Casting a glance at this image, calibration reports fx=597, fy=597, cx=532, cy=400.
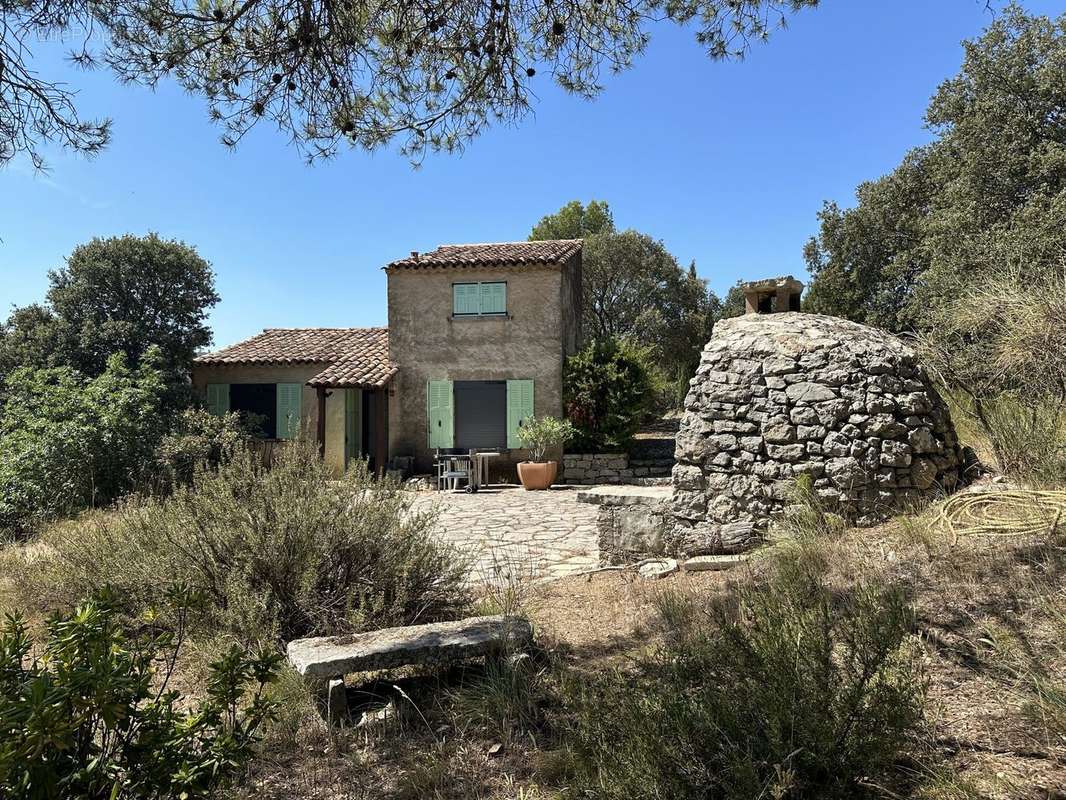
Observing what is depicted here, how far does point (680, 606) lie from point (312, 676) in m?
2.15

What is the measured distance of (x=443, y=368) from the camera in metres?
13.8

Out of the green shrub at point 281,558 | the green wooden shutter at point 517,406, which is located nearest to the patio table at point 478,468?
the green wooden shutter at point 517,406

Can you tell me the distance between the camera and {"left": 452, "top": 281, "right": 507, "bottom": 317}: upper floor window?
44.8 feet

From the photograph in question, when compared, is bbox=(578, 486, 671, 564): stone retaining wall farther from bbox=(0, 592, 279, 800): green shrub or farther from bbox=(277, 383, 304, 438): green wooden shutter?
bbox=(277, 383, 304, 438): green wooden shutter

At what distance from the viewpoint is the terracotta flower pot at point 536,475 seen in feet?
40.4

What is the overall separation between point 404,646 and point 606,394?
35.6 ft

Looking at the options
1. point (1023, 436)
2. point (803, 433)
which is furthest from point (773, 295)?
point (1023, 436)

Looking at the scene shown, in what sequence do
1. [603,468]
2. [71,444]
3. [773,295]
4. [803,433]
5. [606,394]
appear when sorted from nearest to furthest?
[803,433]
[773,295]
[71,444]
[603,468]
[606,394]

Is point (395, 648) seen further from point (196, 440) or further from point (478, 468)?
point (196, 440)

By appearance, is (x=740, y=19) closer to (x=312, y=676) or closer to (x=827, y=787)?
(x=827, y=787)

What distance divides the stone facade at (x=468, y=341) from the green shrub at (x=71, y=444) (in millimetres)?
4949

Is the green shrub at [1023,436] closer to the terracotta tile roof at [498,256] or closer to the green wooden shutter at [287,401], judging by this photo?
the terracotta tile roof at [498,256]

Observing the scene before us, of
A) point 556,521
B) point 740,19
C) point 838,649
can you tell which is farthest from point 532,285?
point 838,649

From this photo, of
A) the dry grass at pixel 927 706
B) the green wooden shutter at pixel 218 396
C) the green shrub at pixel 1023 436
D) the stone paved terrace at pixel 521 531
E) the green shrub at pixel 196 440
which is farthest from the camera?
the green wooden shutter at pixel 218 396
